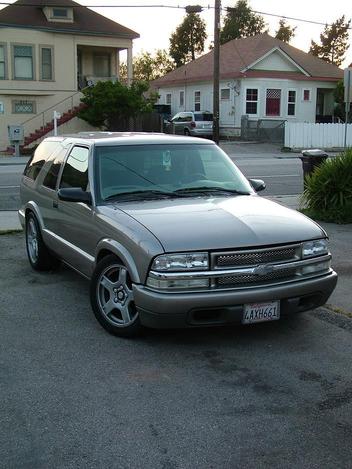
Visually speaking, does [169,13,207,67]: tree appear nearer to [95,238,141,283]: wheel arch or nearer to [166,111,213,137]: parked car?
[166,111,213,137]: parked car

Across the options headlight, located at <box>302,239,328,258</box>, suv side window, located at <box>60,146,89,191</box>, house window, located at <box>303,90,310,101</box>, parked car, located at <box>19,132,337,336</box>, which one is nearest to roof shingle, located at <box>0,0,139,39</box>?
house window, located at <box>303,90,310,101</box>

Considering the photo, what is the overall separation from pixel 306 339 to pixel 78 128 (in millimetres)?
30326

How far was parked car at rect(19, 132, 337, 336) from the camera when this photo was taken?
4574 mm

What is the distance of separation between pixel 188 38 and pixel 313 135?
39759 millimetres

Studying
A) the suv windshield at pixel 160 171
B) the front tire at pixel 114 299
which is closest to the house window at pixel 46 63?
the suv windshield at pixel 160 171

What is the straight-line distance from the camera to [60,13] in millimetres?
33781

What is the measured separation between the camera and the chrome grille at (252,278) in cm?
461

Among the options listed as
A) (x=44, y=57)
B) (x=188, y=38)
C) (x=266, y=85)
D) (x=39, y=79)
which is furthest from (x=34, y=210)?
(x=188, y=38)

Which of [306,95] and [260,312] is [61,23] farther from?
[260,312]

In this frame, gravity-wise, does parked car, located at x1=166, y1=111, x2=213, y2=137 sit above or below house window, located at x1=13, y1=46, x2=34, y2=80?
below

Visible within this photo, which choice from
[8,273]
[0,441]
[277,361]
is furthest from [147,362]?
[8,273]

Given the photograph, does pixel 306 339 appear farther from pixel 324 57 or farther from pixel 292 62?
pixel 324 57

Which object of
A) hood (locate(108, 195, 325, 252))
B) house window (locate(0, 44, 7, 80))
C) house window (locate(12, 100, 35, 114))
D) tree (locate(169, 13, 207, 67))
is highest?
tree (locate(169, 13, 207, 67))

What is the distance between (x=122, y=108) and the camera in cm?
3153
